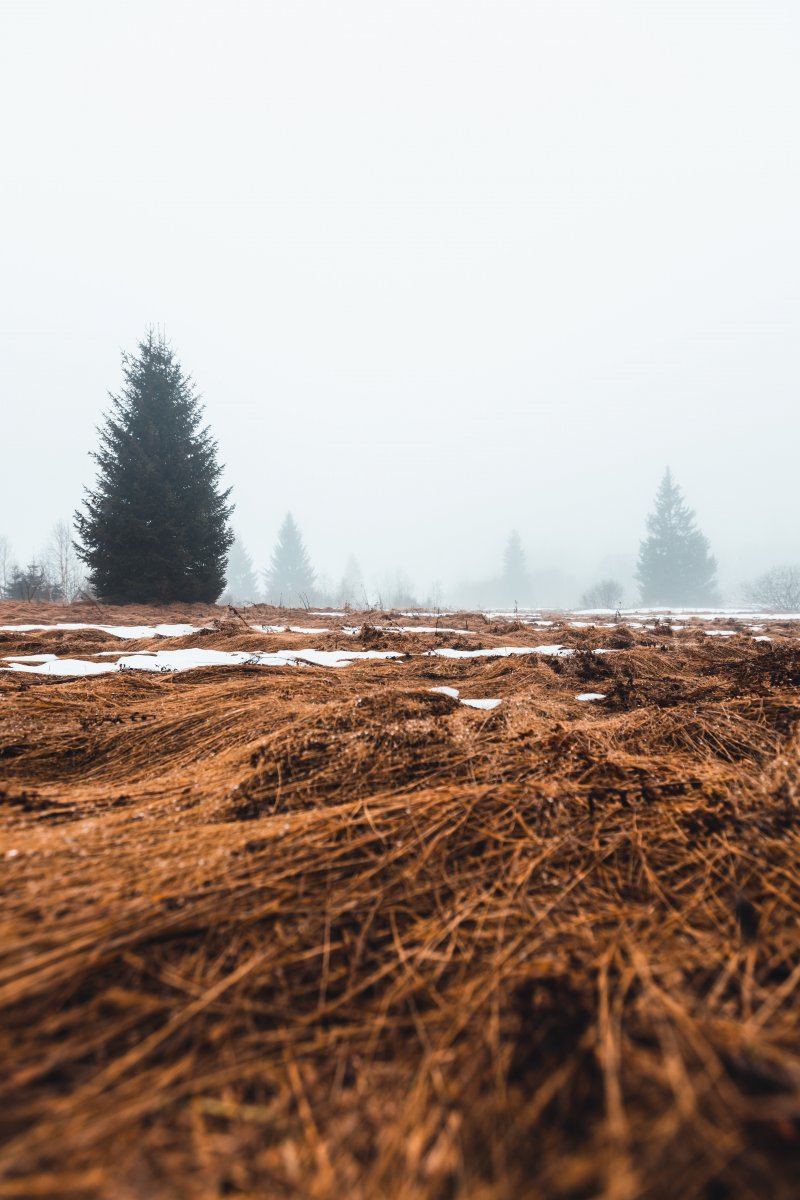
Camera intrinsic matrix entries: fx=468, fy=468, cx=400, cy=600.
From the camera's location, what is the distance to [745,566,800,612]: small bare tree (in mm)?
27022

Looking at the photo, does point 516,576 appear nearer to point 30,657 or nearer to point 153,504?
point 153,504

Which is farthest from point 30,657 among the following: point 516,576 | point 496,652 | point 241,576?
point 516,576

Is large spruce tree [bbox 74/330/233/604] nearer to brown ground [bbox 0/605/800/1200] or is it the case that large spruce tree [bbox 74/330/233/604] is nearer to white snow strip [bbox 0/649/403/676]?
white snow strip [bbox 0/649/403/676]

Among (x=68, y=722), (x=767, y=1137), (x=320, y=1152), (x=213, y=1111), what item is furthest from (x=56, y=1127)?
(x=68, y=722)

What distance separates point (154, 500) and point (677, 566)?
153 feet

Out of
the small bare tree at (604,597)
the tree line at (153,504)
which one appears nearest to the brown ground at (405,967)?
the tree line at (153,504)

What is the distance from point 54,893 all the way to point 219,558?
14.8 metres

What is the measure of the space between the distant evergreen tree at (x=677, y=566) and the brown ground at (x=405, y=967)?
49.4 meters

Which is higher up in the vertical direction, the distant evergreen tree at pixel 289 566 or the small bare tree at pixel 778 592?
the distant evergreen tree at pixel 289 566

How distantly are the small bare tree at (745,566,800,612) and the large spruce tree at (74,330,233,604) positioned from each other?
29.3 metres

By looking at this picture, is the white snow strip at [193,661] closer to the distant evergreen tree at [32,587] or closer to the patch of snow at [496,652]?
the patch of snow at [496,652]

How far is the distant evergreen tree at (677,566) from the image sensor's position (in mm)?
45625

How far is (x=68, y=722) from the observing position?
235 cm

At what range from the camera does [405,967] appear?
37.9 inches
